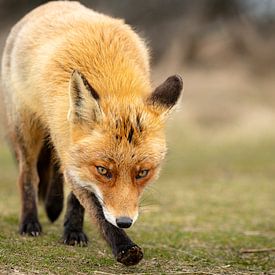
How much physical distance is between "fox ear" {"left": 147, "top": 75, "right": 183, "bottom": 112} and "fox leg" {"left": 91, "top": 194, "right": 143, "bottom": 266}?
1040mm

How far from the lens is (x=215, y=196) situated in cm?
1202

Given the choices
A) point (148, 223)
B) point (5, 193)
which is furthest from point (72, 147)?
point (5, 193)

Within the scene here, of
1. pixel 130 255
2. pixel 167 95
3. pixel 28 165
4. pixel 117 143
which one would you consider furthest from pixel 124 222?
pixel 28 165

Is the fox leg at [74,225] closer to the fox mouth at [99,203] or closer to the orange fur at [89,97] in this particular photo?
the orange fur at [89,97]

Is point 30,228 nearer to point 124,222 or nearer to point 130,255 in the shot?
point 130,255

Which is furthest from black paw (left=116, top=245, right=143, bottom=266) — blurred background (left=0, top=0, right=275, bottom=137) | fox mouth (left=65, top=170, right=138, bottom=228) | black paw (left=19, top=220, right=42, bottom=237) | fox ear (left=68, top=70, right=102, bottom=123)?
blurred background (left=0, top=0, right=275, bottom=137)

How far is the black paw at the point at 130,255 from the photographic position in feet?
19.4

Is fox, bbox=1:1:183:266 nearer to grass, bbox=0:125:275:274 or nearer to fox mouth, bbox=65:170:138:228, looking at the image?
fox mouth, bbox=65:170:138:228

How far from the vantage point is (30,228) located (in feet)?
24.8

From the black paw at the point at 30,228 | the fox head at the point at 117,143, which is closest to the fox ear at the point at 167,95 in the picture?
the fox head at the point at 117,143

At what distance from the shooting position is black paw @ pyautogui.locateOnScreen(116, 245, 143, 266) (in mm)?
5902

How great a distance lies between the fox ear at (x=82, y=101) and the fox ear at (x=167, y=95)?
55cm

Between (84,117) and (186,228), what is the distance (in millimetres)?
3512

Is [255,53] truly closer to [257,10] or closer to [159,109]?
[257,10]
